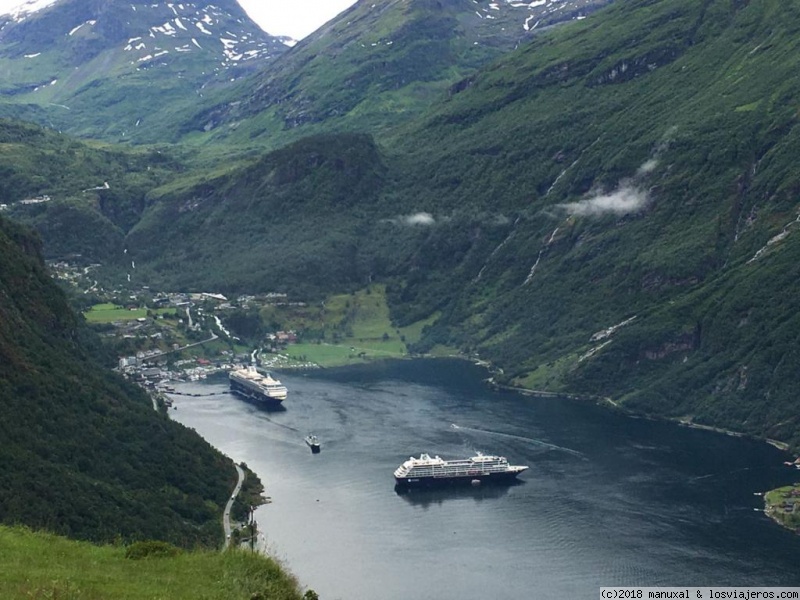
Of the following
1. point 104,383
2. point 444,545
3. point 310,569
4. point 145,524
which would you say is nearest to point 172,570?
point 145,524

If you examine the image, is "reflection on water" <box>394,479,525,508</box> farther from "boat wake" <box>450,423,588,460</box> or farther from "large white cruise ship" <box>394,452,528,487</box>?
"boat wake" <box>450,423,588,460</box>

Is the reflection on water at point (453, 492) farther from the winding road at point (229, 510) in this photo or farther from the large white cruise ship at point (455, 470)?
the winding road at point (229, 510)

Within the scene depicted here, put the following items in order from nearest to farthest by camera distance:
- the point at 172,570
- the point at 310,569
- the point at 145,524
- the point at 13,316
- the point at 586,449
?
1. the point at 172,570
2. the point at 145,524
3. the point at 310,569
4. the point at 13,316
5. the point at 586,449

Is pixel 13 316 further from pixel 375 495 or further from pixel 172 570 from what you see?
pixel 172 570

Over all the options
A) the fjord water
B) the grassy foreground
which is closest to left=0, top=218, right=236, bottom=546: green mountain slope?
the fjord water

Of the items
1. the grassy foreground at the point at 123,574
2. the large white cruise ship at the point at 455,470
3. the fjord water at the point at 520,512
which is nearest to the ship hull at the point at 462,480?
the large white cruise ship at the point at 455,470
